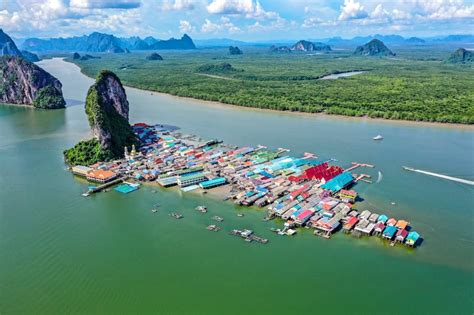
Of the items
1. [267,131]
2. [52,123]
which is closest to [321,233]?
[267,131]

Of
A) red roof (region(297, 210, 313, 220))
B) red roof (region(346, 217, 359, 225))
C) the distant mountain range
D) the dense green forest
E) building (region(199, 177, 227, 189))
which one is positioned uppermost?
the distant mountain range

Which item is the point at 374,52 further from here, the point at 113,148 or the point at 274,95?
the point at 113,148

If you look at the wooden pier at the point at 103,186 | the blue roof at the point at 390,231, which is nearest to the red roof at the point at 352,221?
the blue roof at the point at 390,231

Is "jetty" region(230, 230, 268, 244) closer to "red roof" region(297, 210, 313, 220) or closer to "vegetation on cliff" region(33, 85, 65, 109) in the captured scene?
"red roof" region(297, 210, 313, 220)

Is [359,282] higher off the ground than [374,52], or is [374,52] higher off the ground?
[374,52]

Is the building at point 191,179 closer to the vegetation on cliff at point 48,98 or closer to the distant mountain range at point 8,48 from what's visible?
the vegetation on cliff at point 48,98

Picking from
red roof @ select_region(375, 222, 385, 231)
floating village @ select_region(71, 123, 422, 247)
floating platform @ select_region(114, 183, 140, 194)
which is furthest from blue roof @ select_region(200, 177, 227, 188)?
red roof @ select_region(375, 222, 385, 231)
